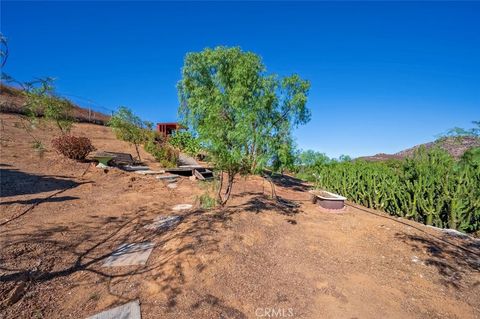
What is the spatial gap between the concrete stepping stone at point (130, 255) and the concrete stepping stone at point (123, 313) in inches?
38.4

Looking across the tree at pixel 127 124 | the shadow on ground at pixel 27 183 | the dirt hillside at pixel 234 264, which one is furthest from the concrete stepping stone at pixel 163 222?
the tree at pixel 127 124

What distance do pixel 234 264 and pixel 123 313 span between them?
166 cm

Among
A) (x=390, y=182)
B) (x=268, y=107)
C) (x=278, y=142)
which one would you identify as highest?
(x=268, y=107)

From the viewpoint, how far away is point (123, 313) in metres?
2.92

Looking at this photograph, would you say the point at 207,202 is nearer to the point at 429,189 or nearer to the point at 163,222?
the point at 163,222

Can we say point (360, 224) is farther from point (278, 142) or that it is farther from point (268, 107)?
point (268, 107)

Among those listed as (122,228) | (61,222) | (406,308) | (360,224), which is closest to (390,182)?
(360,224)

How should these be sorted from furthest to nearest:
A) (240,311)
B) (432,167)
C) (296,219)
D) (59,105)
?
1. (59,105)
2. (432,167)
3. (296,219)
4. (240,311)

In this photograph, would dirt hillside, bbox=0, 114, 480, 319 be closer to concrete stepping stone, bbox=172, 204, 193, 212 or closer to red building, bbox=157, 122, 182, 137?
concrete stepping stone, bbox=172, 204, 193, 212

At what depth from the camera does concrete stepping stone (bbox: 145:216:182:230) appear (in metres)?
5.50

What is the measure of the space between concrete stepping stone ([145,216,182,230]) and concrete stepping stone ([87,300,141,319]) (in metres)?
2.38

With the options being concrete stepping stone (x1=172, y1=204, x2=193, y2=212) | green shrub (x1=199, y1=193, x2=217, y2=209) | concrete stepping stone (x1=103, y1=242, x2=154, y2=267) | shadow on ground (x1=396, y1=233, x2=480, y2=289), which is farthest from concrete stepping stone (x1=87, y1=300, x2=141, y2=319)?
shadow on ground (x1=396, y1=233, x2=480, y2=289)

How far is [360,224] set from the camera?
20.6ft

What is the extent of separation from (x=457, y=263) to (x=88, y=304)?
20.4 feet
